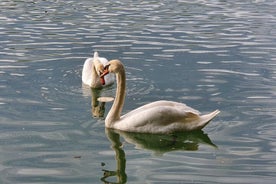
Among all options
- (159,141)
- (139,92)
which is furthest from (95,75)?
(159,141)

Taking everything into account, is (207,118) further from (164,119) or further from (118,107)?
(118,107)

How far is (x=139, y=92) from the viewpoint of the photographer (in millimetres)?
14047

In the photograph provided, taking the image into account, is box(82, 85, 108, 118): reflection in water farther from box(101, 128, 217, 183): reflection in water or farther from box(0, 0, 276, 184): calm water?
box(101, 128, 217, 183): reflection in water

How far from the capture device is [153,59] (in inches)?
682

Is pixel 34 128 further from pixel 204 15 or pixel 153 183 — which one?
pixel 204 15

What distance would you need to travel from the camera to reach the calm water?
980 centimetres

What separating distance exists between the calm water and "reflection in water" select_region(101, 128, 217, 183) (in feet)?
0.06

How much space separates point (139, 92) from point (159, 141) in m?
3.08

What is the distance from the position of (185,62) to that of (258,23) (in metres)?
7.32

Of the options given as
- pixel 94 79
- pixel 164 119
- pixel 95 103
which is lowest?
pixel 95 103

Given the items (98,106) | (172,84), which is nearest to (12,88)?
(98,106)

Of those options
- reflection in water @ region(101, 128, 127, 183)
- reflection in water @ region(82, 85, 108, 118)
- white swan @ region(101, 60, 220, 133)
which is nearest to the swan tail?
white swan @ region(101, 60, 220, 133)

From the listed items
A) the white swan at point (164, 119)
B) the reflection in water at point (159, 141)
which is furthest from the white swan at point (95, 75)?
the white swan at point (164, 119)

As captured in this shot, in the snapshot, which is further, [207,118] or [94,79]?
[94,79]
